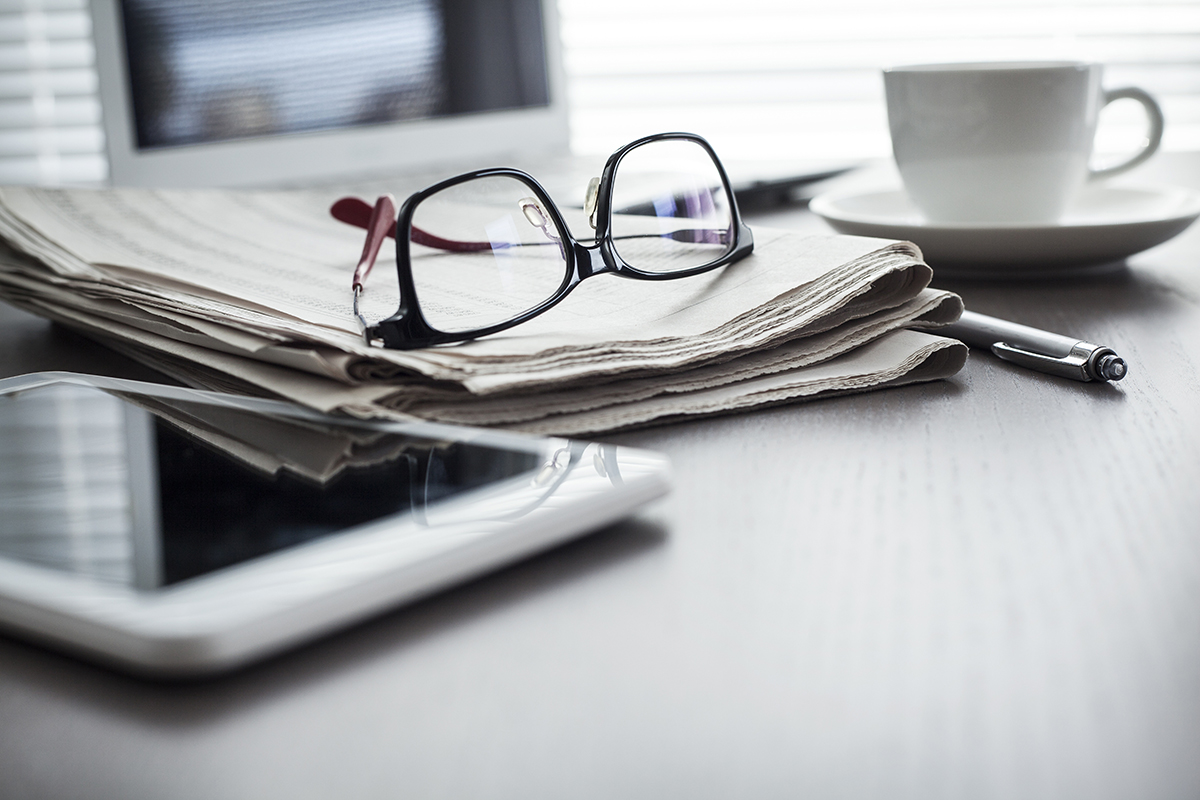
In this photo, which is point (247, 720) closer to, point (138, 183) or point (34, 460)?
point (34, 460)

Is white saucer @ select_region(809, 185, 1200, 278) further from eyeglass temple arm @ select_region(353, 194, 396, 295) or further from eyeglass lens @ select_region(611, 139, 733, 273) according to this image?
eyeglass temple arm @ select_region(353, 194, 396, 295)

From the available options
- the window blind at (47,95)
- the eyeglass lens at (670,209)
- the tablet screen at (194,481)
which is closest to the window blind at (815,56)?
the window blind at (47,95)

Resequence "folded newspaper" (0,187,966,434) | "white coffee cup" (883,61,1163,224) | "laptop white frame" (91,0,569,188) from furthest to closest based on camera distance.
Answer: "laptop white frame" (91,0,569,188) → "white coffee cup" (883,61,1163,224) → "folded newspaper" (0,187,966,434)

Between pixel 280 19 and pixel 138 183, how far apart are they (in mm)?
189

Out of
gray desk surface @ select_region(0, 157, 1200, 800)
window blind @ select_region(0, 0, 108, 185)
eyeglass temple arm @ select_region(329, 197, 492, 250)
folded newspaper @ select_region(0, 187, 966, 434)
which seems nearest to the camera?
gray desk surface @ select_region(0, 157, 1200, 800)

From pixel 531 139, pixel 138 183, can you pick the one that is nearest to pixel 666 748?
pixel 138 183

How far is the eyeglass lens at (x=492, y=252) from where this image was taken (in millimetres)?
426

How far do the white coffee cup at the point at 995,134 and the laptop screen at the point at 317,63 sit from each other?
20.9 inches

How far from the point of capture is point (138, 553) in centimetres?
24

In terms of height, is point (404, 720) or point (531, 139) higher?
point (531, 139)

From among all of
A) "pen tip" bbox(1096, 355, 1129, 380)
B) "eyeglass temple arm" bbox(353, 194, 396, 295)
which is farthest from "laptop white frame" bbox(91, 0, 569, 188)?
"pen tip" bbox(1096, 355, 1129, 380)

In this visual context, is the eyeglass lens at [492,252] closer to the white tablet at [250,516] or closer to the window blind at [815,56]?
the white tablet at [250,516]

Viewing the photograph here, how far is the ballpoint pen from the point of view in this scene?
0.41 metres

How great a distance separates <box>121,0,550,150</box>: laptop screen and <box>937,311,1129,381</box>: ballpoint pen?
2.14 feet
